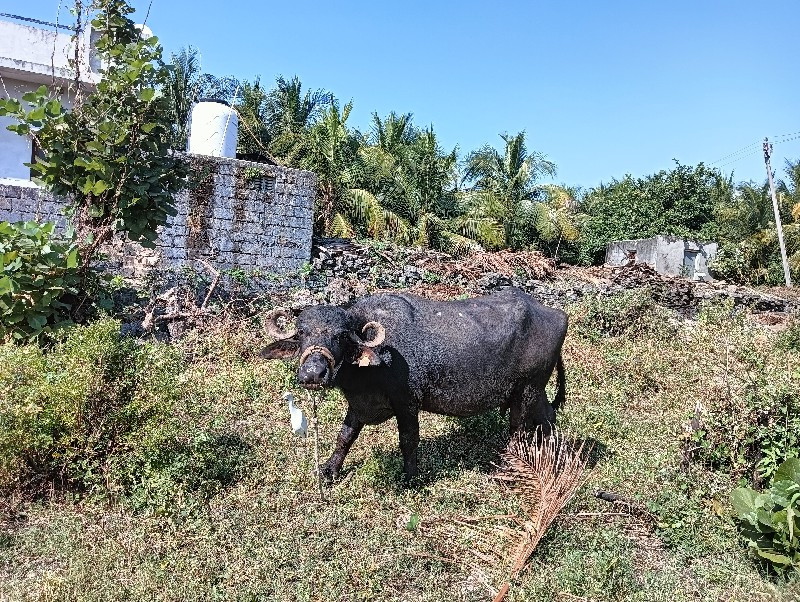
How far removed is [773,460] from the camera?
15.9ft

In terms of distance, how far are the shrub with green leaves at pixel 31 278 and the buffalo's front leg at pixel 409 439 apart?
386 cm

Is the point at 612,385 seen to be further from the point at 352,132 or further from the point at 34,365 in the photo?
the point at 352,132

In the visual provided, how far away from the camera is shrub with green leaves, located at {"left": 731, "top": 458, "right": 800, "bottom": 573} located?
3971 mm

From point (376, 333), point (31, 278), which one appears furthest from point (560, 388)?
point (31, 278)

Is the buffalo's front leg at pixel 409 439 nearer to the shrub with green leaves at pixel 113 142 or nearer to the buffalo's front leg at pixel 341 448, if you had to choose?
the buffalo's front leg at pixel 341 448

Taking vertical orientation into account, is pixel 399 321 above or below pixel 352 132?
below

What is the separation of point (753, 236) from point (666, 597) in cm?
2498

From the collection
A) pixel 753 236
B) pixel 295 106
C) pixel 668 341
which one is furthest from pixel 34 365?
pixel 753 236

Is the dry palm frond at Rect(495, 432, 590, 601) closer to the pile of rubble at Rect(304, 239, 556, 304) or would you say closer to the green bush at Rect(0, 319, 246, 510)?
the green bush at Rect(0, 319, 246, 510)

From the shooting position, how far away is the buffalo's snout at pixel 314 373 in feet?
12.9

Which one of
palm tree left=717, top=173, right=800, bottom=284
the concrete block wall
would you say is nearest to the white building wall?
the concrete block wall

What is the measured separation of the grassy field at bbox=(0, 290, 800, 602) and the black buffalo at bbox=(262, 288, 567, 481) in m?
0.49

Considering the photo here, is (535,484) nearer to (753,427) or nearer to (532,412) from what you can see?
(532,412)

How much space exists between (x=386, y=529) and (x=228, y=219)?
7466mm
